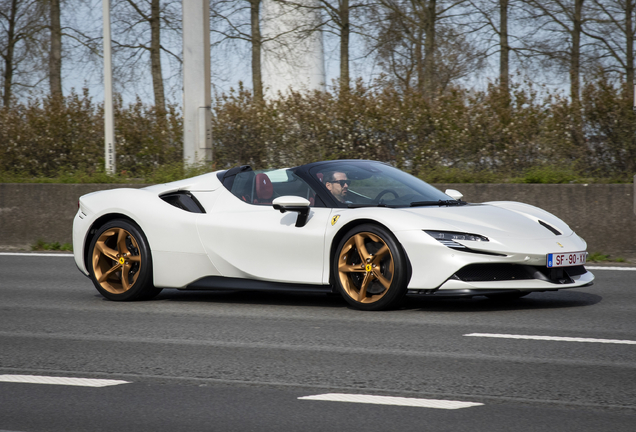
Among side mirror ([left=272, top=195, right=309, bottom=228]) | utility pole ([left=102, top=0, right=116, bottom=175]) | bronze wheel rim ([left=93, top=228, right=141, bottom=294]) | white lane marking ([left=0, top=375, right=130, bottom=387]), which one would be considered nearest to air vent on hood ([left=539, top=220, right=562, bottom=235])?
side mirror ([left=272, top=195, right=309, bottom=228])

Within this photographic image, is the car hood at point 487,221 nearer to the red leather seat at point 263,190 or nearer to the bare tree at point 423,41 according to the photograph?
the red leather seat at point 263,190

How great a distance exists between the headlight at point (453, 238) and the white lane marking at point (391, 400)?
241 cm

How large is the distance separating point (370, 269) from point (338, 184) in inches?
38.2

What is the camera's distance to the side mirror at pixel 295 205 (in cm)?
698

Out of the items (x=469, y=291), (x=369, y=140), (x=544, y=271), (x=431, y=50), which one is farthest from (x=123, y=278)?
(x=431, y=50)

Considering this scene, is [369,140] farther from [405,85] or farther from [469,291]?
[469,291]

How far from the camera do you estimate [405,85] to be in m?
15.8

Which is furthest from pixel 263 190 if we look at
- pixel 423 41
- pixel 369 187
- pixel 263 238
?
pixel 423 41

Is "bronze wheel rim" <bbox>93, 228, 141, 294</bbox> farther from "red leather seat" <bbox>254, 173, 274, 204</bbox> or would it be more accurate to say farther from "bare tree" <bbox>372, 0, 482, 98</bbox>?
"bare tree" <bbox>372, 0, 482, 98</bbox>

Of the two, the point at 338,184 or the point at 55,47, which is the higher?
the point at 55,47

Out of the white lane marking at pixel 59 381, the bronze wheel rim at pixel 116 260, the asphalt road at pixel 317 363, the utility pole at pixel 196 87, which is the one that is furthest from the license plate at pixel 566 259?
the utility pole at pixel 196 87

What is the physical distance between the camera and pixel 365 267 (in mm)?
6871

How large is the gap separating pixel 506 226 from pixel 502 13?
16.8 metres

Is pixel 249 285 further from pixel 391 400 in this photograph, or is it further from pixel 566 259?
pixel 391 400
